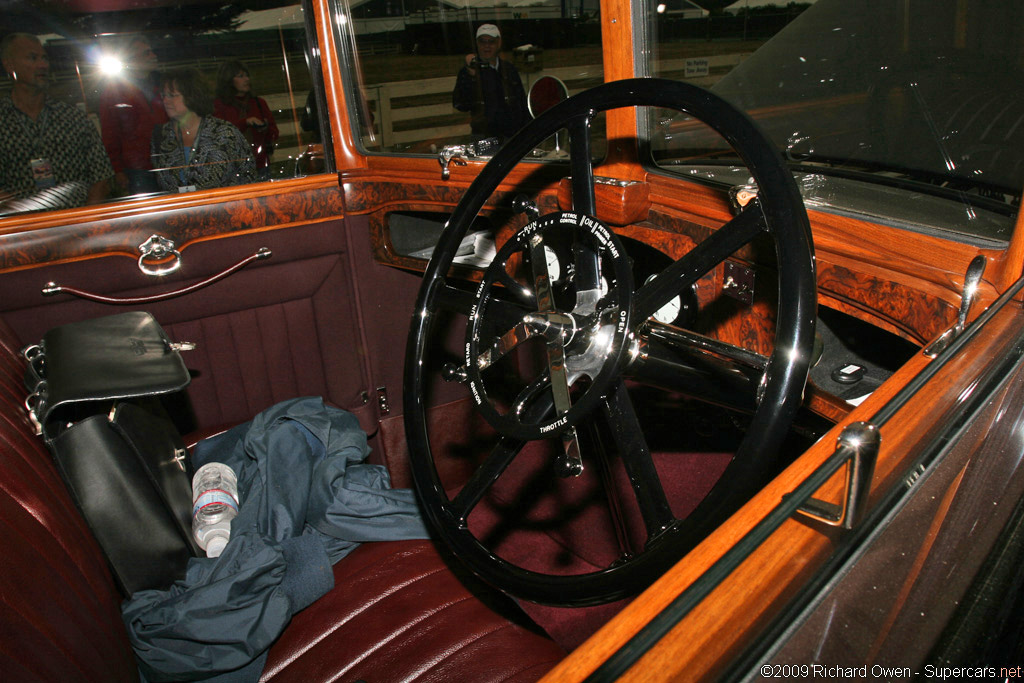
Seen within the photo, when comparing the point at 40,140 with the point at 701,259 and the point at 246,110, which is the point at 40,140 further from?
the point at 701,259

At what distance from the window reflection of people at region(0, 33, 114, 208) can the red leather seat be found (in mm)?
369

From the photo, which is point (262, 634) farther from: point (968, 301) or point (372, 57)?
point (372, 57)

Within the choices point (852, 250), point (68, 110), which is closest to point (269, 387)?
point (68, 110)

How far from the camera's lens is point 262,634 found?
1.18 metres

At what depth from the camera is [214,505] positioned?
1444mm

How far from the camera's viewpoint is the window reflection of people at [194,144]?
1.74 metres

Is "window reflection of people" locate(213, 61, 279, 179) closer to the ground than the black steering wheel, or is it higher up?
higher up

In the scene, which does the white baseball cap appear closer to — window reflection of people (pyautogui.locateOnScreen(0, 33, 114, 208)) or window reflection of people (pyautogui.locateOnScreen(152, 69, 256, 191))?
window reflection of people (pyautogui.locateOnScreen(152, 69, 256, 191))

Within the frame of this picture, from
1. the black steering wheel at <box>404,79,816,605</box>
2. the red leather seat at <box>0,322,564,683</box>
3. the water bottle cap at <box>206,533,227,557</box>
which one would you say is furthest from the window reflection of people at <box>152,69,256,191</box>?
the black steering wheel at <box>404,79,816,605</box>

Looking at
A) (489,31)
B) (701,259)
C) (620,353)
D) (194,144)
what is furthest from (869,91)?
(194,144)

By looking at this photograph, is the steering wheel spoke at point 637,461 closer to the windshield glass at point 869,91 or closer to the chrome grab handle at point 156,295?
the windshield glass at point 869,91

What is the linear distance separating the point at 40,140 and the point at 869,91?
5.68ft

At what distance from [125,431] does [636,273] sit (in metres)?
1.11

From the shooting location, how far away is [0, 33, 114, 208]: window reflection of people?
154 centimetres
